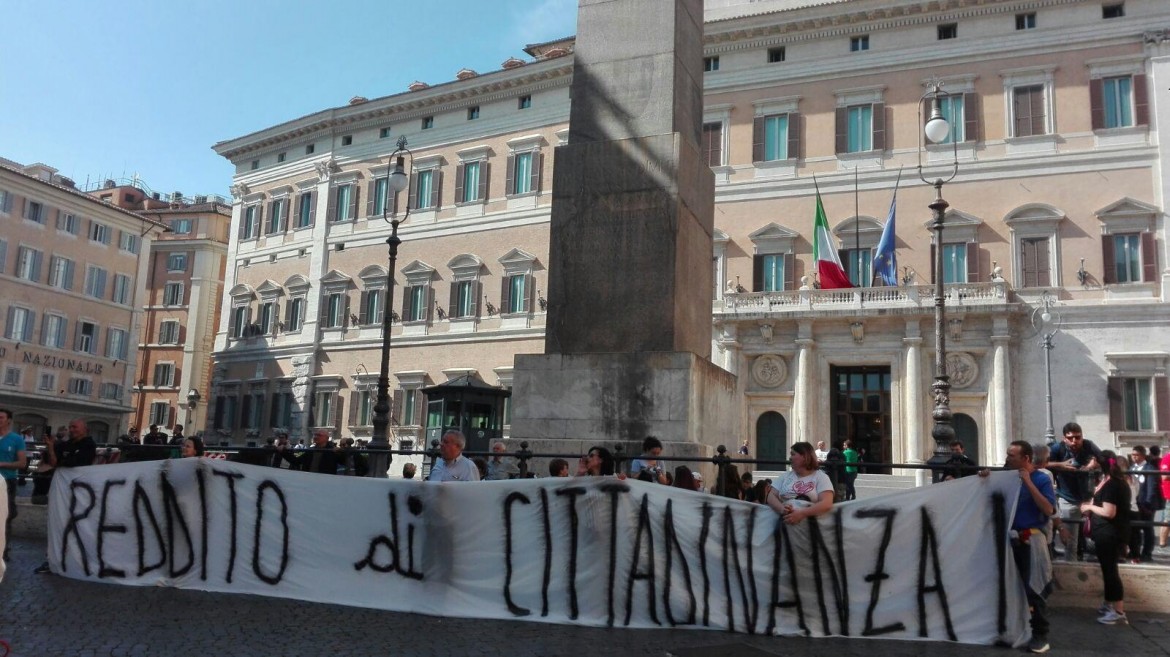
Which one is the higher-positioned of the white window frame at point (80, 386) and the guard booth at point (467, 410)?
the white window frame at point (80, 386)

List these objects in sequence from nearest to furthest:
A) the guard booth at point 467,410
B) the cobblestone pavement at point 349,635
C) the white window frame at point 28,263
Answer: the cobblestone pavement at point 349,635 → the guard booth at point 467,410 → the white window frame at point 28,263

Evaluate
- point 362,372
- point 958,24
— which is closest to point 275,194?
point 362,372

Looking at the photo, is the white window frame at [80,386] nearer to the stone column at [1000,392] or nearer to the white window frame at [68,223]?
the white window frame at [68,223]

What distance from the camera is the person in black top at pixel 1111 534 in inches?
272

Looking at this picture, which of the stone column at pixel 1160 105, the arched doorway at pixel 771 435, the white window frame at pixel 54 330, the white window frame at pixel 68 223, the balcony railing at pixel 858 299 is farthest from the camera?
the white window frame at pixel 68 223

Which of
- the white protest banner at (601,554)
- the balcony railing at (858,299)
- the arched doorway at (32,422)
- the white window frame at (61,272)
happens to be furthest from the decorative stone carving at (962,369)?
the white window frame at (61,272)

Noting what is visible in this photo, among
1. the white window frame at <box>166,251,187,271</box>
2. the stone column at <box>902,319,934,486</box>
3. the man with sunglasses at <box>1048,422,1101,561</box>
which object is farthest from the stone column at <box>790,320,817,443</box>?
the white window frame at <box>166,251,187,271</box>

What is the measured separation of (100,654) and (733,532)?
421 centimetres

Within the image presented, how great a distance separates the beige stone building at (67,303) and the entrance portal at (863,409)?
3744 centimetres

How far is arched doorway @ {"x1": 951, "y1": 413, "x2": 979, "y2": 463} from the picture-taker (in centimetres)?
2820

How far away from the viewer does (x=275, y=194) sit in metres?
45.4

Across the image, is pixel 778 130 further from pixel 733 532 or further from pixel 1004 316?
pixel 733 532

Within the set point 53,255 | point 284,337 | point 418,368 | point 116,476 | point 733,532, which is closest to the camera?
point 733,532

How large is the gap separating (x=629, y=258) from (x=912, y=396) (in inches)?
862
